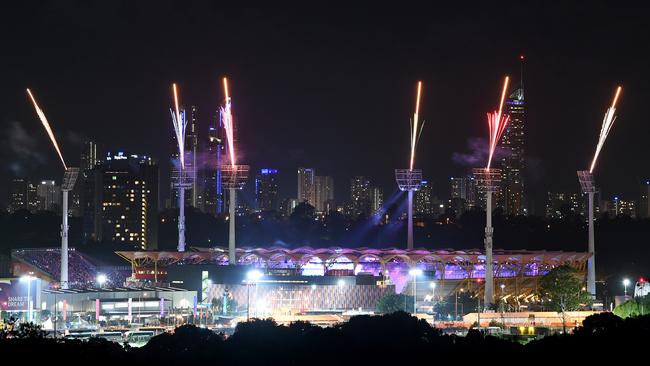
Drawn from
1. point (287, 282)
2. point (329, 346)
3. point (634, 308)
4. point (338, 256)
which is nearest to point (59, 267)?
point (287, 282)

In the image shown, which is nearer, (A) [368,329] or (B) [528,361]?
(B) [528,361]

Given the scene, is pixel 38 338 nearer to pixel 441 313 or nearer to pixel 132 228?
pixel 441 313

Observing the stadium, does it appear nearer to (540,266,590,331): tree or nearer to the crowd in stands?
the crowd in stands

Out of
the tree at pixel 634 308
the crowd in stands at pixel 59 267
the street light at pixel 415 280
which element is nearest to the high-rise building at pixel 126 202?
the crowd in stands at pixel 59 267

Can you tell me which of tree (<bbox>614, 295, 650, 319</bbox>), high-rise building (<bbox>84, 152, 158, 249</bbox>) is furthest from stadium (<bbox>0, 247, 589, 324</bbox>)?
high-rise building (<bbox>84, 152, 158, 249</bbox>)

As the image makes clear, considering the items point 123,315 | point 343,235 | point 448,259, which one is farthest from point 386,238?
point 123,315

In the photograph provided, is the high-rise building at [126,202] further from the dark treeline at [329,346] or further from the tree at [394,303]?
the dark treeline at [329,346]
